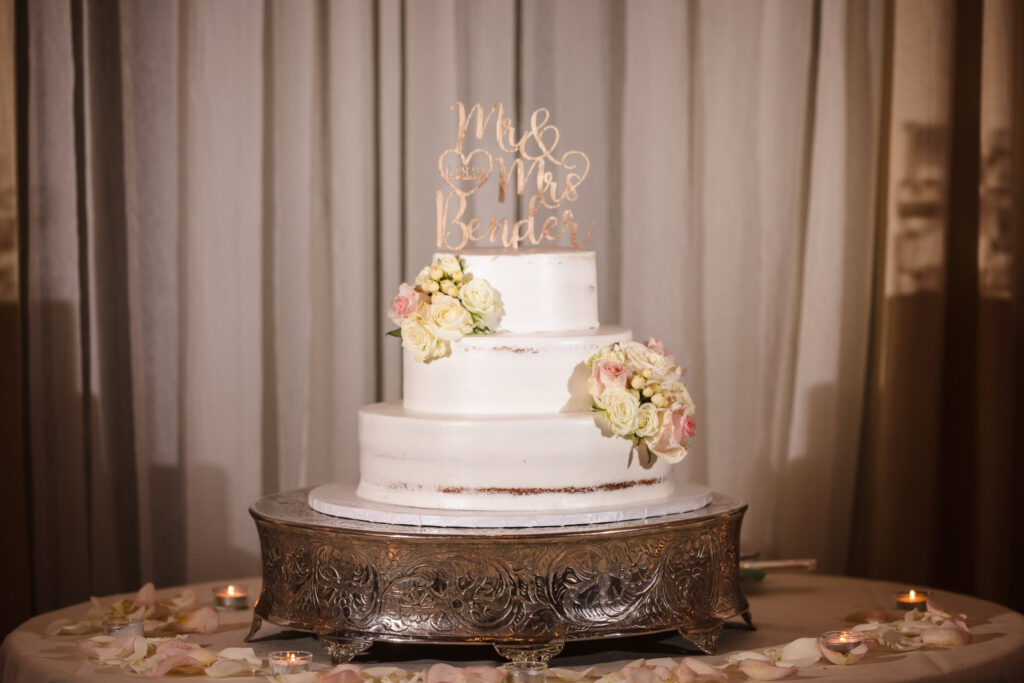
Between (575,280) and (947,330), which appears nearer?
(575,280)

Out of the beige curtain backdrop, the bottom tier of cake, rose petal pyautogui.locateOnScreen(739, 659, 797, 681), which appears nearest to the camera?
rose petal pyautogui.locateOnScreen(739, 659, 797, 681)

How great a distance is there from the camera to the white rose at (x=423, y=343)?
3.38 metres

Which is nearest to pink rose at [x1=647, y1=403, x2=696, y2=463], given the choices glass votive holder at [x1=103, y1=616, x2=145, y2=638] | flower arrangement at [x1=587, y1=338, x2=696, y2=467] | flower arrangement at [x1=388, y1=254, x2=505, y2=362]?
flower arrangement at [x1=587, y1=338, x2=696, y2=467]

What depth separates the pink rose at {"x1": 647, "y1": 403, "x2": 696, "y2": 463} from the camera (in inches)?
131

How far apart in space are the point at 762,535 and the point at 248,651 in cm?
248

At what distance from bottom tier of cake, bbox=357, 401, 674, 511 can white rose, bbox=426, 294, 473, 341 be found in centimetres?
21

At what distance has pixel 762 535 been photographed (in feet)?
16.8

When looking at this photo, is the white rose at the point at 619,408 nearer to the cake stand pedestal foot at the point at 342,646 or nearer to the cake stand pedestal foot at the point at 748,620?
the cake stand pedestal foot at the point at 748,620

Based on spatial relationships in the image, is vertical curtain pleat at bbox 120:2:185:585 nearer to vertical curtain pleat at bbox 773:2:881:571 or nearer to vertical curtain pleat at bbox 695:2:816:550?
vertical curtain pleat at bbox 695:2:816:550

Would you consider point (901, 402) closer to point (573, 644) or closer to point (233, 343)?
point (573, 644)

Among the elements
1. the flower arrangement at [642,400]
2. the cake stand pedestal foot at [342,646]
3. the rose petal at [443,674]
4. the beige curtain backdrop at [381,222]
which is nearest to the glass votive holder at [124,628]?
the cake stand pedestal foot at [342,646]

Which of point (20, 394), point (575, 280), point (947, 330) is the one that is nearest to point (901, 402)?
point (947, 330)

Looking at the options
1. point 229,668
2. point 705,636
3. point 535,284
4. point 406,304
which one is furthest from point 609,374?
point 229,668

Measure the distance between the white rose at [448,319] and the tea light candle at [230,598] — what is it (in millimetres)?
1169
